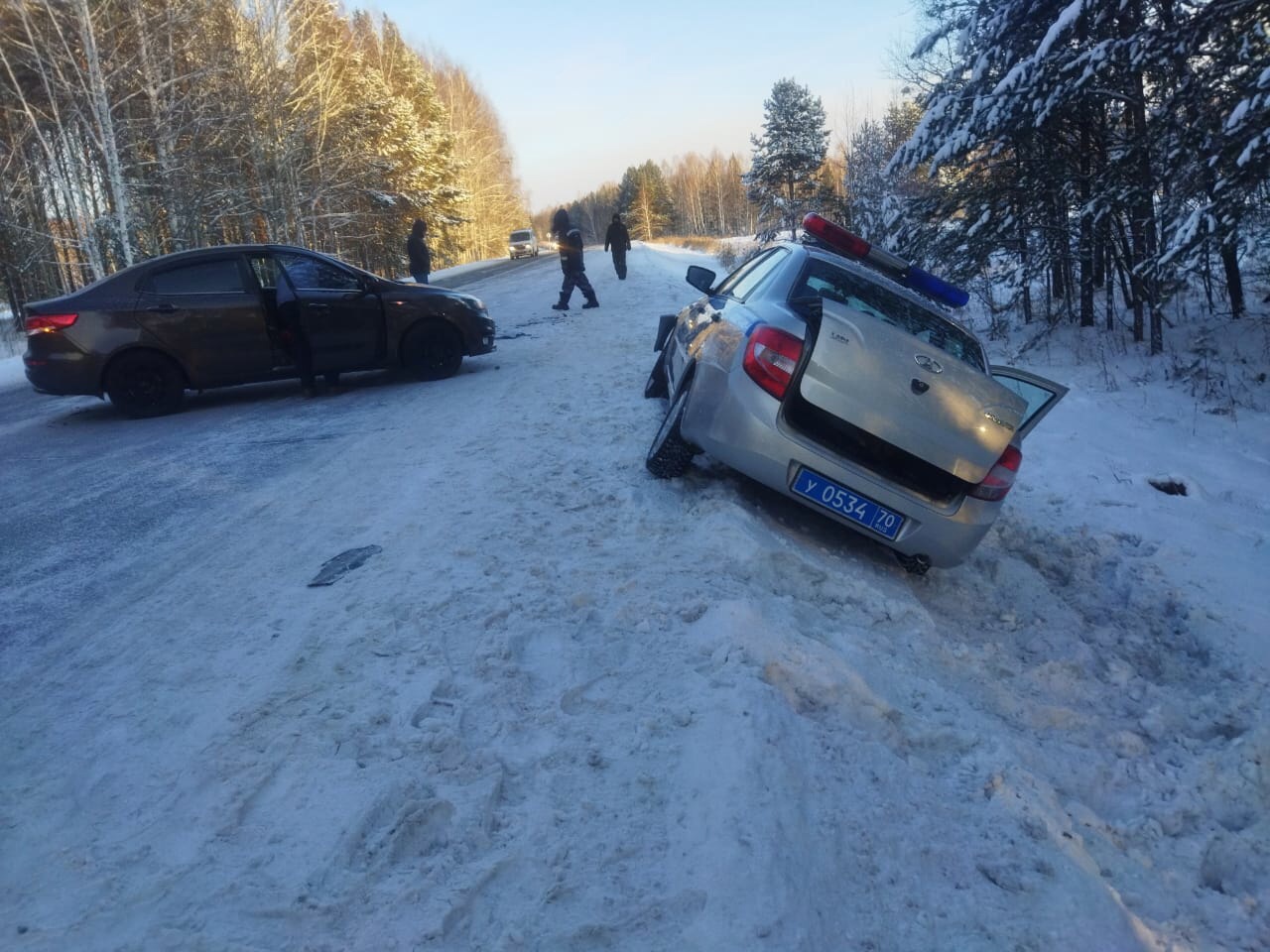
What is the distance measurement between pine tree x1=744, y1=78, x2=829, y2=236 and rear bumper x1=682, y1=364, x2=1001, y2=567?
122ft

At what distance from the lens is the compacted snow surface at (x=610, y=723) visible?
2.06m

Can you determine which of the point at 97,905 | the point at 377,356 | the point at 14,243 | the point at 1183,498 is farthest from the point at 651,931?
the point at 14,243

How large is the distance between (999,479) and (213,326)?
24.0 ft

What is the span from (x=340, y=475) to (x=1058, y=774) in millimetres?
4616

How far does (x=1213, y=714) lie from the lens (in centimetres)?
324

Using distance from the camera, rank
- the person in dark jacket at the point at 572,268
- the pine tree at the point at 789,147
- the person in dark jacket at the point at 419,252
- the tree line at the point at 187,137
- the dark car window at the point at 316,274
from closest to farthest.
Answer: the dark car window at the point at 316,274
the person in dark jacket at the point at 572,268
the tree line at the point at 187,137
the person in dark jacket at the point at 419,252
the pine tree at the point at 789,147

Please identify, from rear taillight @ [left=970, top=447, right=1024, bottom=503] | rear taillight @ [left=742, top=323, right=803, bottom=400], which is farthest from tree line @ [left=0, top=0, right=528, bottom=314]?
rear taillight @ [left=970, top=447, right=1024, bottom=503]

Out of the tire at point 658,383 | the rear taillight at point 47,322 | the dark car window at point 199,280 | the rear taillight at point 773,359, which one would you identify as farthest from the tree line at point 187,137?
the rear taillight at point 773,359

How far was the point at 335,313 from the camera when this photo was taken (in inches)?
335

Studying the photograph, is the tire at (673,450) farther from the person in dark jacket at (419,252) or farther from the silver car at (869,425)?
the person in dark jacket at (419,252)

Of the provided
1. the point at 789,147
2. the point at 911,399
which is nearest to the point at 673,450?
the point at 911,399

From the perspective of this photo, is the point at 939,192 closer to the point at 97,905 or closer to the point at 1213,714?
the point at 1213,714

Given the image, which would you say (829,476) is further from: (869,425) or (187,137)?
(187,137)

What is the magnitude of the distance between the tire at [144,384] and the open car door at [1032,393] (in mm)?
7403
